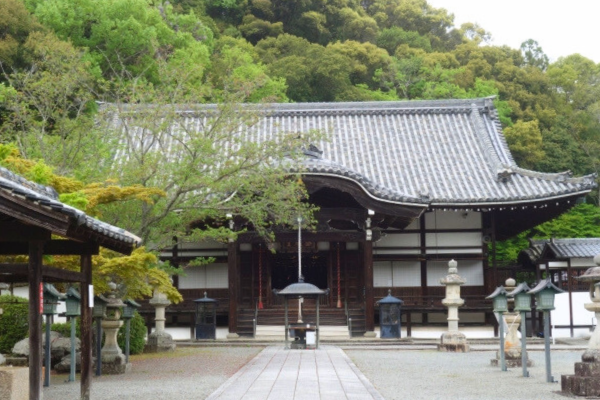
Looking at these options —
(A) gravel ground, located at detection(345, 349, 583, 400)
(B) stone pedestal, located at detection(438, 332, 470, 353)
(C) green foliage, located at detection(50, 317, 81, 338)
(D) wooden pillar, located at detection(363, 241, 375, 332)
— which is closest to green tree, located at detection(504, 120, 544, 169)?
(D) wooden pillar, located at detection(363, 241, 375, 332)

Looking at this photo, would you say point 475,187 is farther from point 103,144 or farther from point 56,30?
point 56,30

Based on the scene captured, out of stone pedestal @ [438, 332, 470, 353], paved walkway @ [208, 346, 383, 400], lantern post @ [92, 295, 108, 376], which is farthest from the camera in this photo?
stone pedestal @ [438, 332, 470, 353]

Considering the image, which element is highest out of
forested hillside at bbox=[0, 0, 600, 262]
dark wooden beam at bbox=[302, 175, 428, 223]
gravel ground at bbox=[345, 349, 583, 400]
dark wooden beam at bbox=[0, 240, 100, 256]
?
forested hillside at bbox=[0, 0, 600, 262]

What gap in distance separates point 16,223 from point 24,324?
10292 millimetres

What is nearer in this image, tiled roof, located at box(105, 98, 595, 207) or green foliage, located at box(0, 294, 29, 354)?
green foliage, located at box(0, 294, 29, 354)

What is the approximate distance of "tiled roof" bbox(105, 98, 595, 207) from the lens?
89.4 feet

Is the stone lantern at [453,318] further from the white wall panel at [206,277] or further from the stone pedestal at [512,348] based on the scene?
the white wall panel at [206,277]

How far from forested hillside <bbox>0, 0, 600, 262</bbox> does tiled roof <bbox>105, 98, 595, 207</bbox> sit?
9.48ft

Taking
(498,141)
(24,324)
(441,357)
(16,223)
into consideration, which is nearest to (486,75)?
(498,141)

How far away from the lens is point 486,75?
171 feet

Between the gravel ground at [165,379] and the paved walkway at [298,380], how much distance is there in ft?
1.23

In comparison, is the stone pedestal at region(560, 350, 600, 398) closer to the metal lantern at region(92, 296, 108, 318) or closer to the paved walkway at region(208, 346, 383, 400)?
the paved walkway at region(208, 346, 383, 400)

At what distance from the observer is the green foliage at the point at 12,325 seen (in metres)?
18.5

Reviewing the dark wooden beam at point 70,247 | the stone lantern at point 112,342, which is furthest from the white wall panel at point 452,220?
the dark wooden beam at point 70,247
